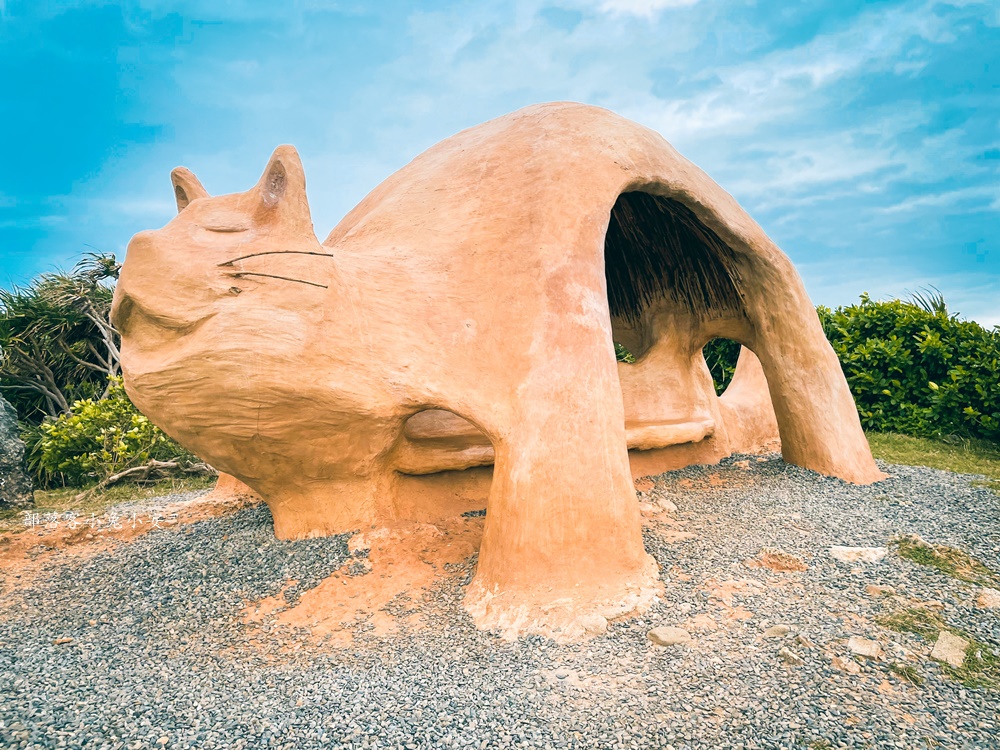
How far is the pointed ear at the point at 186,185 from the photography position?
14.1 feet

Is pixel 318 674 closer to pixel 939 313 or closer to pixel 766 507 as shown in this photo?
pixel 766 507

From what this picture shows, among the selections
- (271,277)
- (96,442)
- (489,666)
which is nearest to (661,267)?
(271,277)

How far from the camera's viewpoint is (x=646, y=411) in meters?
6.89

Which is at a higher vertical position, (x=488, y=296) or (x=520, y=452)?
(x=488, y=296)

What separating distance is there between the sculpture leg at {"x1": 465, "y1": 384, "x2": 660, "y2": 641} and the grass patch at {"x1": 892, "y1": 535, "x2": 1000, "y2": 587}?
5.87 ft

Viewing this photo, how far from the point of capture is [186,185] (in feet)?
14.1

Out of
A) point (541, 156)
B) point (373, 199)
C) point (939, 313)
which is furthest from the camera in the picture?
point (939, 313)

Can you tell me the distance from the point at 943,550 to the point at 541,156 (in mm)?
3821

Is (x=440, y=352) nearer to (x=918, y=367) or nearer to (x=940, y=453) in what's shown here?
(x=940, y=453)

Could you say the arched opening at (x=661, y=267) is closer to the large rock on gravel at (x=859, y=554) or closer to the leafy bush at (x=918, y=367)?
the large rock on gravel at (x=859, y=554)

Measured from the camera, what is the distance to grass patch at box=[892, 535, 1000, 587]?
12.3ft

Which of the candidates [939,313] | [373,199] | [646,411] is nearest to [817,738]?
[646,411]

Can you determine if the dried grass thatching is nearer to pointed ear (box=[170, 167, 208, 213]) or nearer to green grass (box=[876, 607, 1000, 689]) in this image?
green grass (box=[876, 607, 1000, 689])

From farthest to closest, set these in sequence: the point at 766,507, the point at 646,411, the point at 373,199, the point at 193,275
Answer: the point at 646,411 → the point at 373,199 → the point at 766,507 → the point at 193,275
